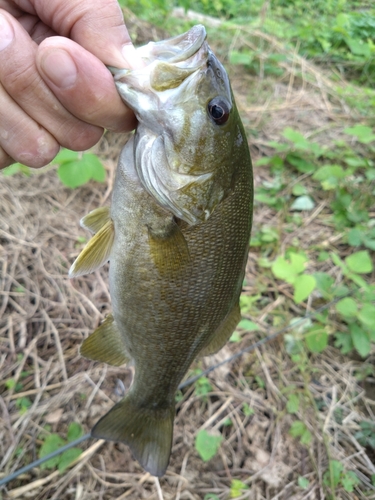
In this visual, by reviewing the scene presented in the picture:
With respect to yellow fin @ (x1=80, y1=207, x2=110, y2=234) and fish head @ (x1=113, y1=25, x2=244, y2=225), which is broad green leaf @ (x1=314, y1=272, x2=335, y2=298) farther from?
yellow fin @ (x1=80, y1=207, x2=110, y2=234)

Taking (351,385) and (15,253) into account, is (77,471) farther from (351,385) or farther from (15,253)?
(351,385)

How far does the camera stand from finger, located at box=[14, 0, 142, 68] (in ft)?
3.36

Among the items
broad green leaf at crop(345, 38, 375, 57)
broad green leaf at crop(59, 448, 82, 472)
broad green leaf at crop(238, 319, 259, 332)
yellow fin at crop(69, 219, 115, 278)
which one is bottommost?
broad green leaf at crop(238, 319, 259, 332)

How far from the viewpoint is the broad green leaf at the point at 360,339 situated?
7.63 ft

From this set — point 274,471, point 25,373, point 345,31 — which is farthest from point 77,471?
point 345,31

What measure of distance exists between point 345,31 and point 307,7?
2.83 meters

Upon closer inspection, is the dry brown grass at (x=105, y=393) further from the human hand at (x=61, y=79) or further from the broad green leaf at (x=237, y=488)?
the human hand at (x=61, y=79)

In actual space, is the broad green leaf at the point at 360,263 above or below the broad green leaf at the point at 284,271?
below

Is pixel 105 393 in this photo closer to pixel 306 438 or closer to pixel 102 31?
pixel 306 438

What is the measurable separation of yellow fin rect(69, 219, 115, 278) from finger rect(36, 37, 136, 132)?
357mm

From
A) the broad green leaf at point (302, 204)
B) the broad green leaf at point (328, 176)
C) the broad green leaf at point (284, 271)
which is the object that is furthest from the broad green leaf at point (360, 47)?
the broad green leaf at point (284, 271)

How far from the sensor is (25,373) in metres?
2.06

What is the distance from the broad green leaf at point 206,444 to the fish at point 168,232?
0.57 meters

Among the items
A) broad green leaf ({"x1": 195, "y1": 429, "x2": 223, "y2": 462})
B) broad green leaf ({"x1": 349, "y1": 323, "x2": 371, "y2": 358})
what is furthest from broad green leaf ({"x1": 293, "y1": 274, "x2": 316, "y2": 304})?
broad green leaf ({"x1": 195, "y1": 429, "x2": 223, "y2": 462})
